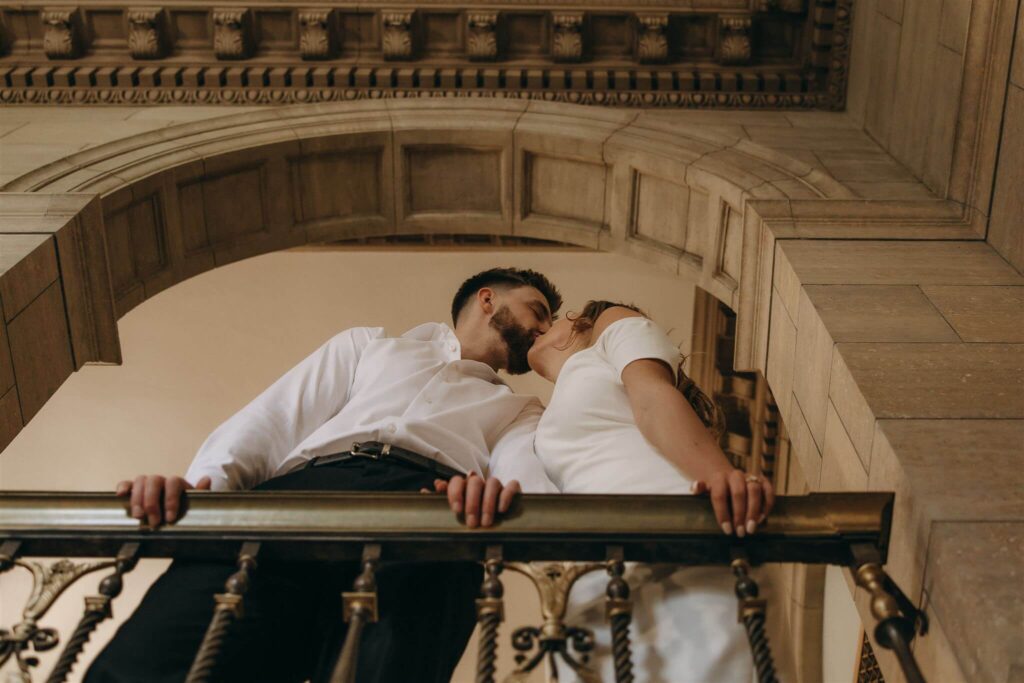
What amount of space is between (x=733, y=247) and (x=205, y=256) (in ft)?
7.47

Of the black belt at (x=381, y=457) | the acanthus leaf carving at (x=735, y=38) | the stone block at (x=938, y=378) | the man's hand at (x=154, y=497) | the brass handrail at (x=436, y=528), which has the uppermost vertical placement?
the acanthus leaf carving at (x=735, y=38)

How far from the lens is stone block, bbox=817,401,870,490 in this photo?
10.0 ft

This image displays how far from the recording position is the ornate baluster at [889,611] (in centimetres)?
228

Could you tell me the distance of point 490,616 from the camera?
93.5 inches

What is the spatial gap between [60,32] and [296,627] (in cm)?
394

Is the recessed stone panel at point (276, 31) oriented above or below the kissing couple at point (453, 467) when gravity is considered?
above

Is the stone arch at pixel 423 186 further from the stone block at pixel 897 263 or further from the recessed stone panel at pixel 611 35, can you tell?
the recessed stone panel at pixel 611 35

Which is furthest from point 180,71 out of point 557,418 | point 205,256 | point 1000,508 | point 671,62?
point 1000,508

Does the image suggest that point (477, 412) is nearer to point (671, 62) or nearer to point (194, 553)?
point (194, 553)

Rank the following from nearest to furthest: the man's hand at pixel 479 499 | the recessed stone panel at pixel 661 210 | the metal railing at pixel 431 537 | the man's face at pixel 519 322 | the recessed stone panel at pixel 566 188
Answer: the metal railing at pixel 431 537 < the man's hand at pixel 479 499 < the man's face at pixel 519 322 < the recessed stone panel at pixel 661 210 < the recessed stone panel at pixel 566 188

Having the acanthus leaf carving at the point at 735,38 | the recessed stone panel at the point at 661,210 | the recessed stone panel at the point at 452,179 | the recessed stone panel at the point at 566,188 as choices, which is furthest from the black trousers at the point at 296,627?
the acanthus leaf carving at the point at 735,38

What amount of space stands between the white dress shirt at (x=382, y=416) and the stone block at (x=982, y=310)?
1248mm

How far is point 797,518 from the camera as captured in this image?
2555 mm

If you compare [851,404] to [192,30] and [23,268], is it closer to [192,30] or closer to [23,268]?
[23,268]
